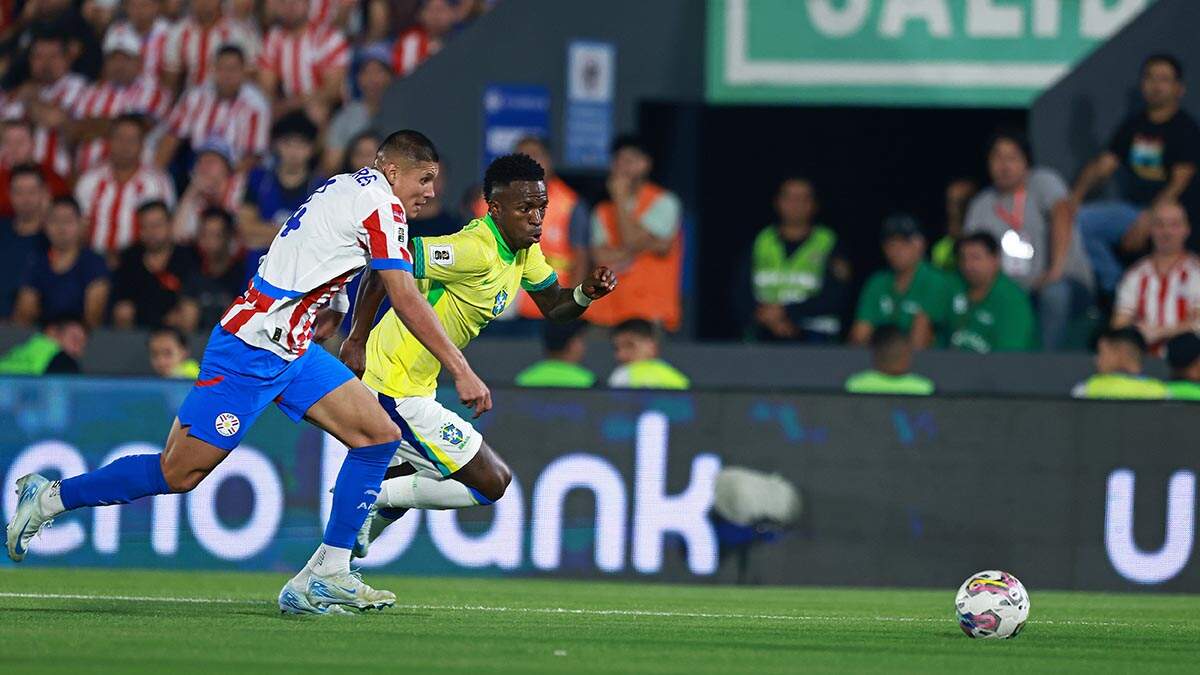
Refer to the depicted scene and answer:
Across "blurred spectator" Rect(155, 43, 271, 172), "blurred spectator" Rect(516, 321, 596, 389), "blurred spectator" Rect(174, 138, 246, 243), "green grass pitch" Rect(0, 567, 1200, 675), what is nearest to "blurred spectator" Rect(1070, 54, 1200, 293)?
"green grass pitch" Rect(0, 567, 1200, 675)

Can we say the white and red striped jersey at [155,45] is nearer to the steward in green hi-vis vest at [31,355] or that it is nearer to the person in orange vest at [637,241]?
the steward in green hi-vis vest at [31,355]

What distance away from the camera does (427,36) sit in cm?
1705

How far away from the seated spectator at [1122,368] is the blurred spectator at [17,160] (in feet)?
26.6

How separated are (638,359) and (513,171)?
13.3ft

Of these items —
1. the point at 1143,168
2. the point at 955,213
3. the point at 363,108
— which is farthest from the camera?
the point at 363,108

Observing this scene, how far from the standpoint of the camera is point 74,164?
1722 centimetres

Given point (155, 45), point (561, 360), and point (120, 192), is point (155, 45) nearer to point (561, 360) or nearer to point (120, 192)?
point (120, 192)

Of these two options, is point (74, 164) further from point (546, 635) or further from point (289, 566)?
point (546, 635)

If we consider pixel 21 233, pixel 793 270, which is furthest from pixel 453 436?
pixel 21 233

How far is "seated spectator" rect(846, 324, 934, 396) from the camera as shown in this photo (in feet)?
43.5

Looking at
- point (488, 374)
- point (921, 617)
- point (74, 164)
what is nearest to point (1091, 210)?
point (488, 374)

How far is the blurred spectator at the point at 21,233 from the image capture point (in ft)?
50.4

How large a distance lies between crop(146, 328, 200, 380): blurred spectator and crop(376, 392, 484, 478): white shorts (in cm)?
415

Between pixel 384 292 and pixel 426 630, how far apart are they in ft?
5.70
